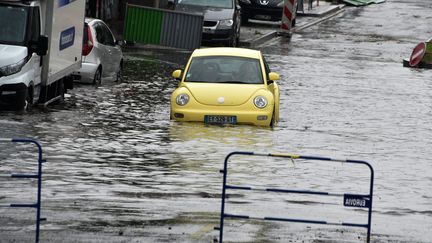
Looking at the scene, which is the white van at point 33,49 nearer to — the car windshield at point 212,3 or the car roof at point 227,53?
the car roof at point 227,53

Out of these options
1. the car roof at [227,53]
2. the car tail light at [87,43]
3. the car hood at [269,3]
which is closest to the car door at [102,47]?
the car tail light at [87,43]

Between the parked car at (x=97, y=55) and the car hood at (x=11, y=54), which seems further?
Answer: the parked car at (x=97, y=55)

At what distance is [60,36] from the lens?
24.1 m

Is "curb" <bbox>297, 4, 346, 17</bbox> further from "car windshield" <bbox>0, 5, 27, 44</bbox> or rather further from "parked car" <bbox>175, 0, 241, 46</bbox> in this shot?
"car windshield" <bbox>0, 5, 27, 44</bbox>

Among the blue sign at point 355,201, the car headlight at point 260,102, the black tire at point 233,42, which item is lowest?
the black tire at point 233,42

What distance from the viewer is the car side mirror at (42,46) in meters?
22.4

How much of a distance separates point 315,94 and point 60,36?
300 inches

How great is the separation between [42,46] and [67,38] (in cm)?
232

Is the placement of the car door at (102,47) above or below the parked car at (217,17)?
above

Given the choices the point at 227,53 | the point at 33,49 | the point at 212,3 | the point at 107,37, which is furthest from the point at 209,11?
the point at 33,49

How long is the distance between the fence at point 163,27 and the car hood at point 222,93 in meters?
16.8

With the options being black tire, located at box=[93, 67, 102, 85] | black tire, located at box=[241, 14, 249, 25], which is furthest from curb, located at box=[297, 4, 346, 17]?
black tire, located at box=[93, 67, 102, 85]

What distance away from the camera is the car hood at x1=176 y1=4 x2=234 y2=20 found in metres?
41.6

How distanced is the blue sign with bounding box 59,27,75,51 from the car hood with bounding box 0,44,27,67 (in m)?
1.81
